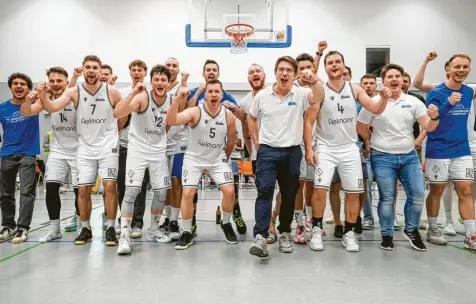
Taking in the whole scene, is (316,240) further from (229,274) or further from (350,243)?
(229,274)

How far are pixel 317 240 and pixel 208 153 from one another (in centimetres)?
177

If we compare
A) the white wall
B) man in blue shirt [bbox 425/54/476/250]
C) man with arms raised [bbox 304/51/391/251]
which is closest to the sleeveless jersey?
man with arms raised [bbox 304/51/391/251]

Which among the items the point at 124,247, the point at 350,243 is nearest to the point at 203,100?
the point at 124,247

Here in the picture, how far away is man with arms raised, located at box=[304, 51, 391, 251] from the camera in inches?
186

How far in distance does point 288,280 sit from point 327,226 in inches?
122

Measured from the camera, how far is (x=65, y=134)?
17.4 ft

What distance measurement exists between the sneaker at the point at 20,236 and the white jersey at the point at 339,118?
13.6 ft

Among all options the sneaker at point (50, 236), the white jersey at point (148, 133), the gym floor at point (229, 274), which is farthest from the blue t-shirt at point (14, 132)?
the white jersey at point (148, 133)

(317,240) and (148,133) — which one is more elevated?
(148,133)

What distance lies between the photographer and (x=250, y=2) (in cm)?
1527

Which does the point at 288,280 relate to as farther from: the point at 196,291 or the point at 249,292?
the point at 196,291

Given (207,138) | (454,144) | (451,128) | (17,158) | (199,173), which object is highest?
(451,128)

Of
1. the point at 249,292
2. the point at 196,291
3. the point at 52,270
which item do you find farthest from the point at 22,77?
the point at 249,292

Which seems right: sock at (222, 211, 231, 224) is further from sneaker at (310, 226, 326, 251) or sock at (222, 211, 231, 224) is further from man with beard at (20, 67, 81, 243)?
man with beard at (20, 67, 81, 243)
